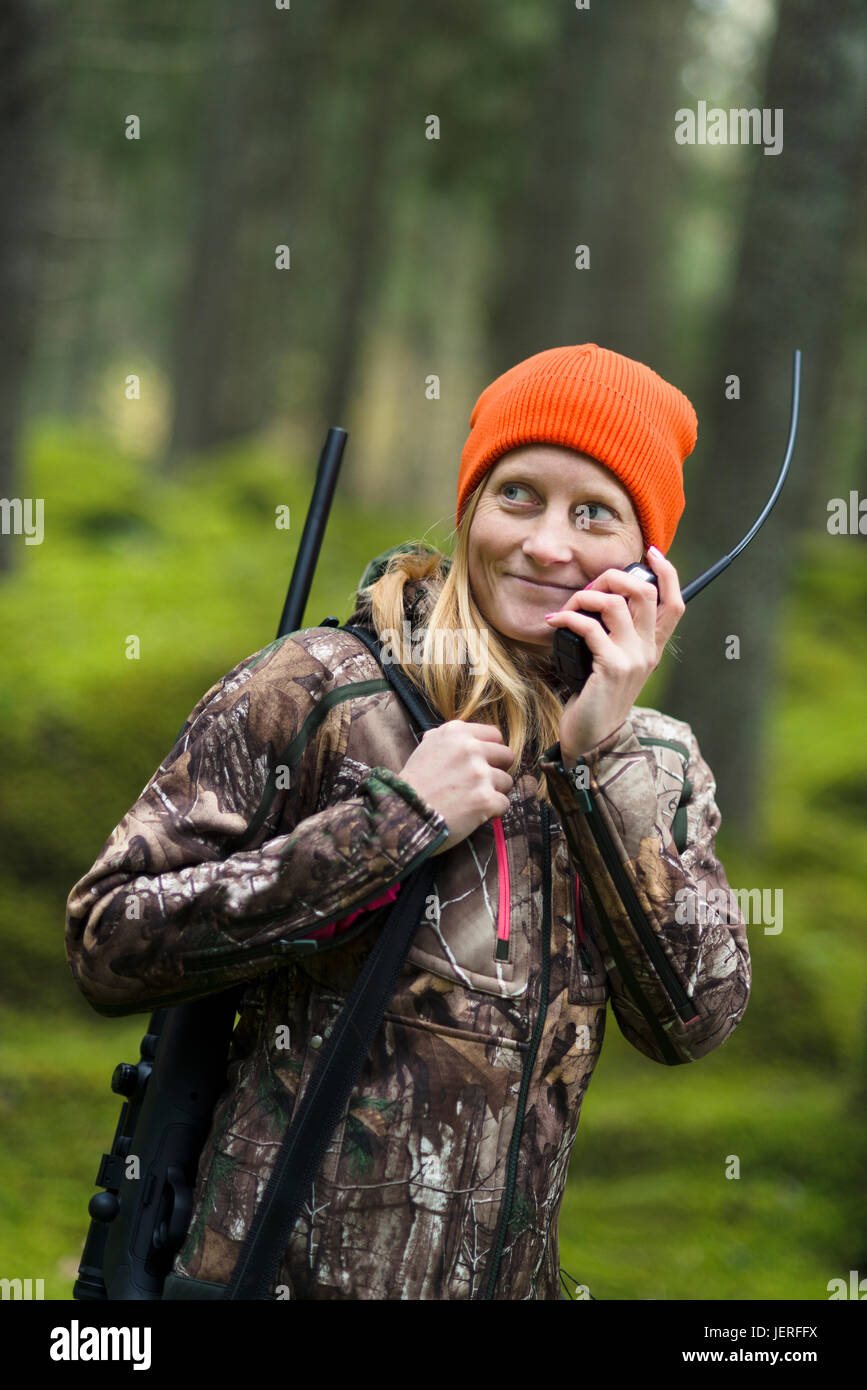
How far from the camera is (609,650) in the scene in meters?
2.18

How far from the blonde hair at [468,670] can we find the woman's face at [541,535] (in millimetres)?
39

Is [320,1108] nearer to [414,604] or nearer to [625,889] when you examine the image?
[625,889]

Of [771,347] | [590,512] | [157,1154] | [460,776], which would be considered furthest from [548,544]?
[771,347]

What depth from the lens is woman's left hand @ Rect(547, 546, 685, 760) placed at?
2178 mm

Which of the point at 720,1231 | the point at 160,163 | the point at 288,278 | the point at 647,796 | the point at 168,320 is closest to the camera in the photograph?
the point at 647,796

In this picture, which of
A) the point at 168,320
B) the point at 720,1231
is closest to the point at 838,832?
the point at 720,1231

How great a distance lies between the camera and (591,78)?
10938 millimetres

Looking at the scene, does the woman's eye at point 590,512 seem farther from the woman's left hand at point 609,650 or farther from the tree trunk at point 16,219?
the tree trunk at point 16,219

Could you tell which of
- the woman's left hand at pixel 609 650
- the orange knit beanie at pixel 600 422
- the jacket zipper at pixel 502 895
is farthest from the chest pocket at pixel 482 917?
the orange knit beanie at pixel 600 422

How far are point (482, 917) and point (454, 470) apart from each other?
15750 mm

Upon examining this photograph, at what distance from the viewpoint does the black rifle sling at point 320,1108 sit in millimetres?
2057

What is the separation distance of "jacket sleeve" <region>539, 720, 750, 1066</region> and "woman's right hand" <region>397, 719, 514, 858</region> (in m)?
0.10

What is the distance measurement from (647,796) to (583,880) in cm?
18
